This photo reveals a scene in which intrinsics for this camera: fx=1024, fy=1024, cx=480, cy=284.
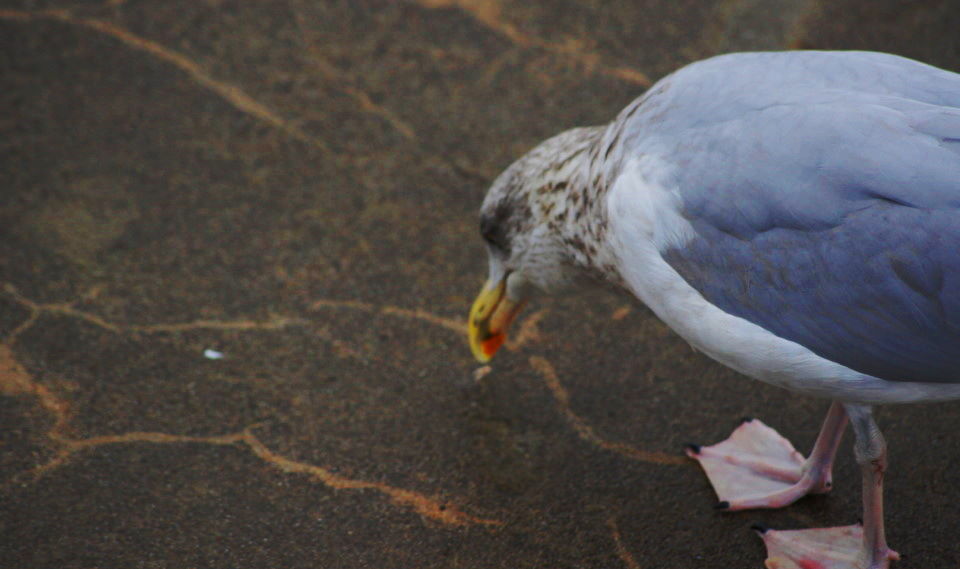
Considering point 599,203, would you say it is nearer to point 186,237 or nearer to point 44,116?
point 186,237

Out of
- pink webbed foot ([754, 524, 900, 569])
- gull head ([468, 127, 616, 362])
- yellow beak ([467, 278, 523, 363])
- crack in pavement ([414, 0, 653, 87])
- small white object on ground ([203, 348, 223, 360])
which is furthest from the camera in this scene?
crack in pavement ([414, 0, 653, 87])

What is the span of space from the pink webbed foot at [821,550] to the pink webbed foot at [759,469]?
0.46 feet

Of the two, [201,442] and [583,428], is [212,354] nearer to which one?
[201,442]

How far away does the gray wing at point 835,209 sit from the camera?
2.50 metres

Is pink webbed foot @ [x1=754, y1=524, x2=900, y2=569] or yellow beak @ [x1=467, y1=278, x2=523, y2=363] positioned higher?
yellow beak @ [x1=467, y1=278, x2=523, y2=363]

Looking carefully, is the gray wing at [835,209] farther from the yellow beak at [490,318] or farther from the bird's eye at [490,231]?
the yellow beak at [490,318]

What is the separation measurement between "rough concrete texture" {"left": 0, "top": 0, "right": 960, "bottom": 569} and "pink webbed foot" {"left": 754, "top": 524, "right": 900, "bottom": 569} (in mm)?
96

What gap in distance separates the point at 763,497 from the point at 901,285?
100cm

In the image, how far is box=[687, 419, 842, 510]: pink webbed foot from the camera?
3.24m

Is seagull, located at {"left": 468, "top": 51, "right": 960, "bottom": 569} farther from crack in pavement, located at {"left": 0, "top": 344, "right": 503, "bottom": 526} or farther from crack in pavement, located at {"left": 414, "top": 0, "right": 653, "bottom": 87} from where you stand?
crack in pavement, located at {"left": 414, "top": 0, "right": 653, "bottom": 87}

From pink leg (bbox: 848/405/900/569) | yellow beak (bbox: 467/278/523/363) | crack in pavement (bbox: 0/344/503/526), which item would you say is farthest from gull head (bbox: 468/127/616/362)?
pink leg (bbox: 848/405/900/569)

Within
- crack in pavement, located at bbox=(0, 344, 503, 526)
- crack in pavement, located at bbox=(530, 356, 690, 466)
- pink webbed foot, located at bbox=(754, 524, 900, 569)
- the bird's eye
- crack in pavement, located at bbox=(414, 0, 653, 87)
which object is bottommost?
crack in pavement, located at bbox=(0, 344, 503, 526)

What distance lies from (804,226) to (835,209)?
0.09 metres

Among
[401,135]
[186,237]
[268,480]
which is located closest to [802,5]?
[401,135]
